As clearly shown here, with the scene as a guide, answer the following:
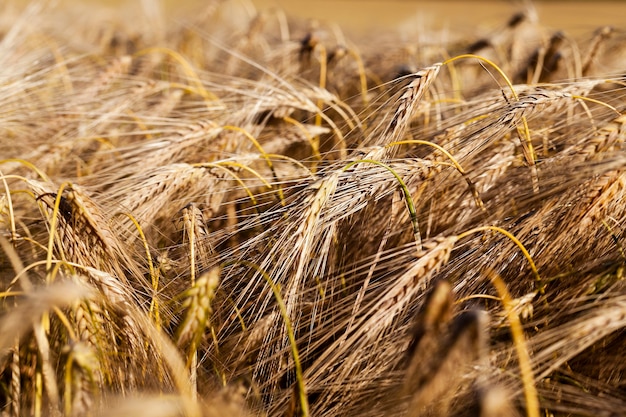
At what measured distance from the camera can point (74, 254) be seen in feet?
4.53

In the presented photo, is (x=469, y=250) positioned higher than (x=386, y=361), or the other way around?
(x=469, y=250)

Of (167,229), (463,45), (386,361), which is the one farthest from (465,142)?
(463,45)

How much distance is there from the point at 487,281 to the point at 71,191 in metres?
0.97

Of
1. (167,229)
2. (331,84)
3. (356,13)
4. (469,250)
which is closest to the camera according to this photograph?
(469,250)

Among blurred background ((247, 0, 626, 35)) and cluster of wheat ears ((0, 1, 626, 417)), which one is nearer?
cluster of wheat ears ((0, 1, 626, 417))

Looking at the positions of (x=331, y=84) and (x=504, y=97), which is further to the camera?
(x=331, y=84)

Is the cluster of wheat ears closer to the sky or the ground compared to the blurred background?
closer to the ground

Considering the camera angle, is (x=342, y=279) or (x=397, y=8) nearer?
(x=342, y=279)

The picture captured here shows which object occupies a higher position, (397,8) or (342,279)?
(397,8)

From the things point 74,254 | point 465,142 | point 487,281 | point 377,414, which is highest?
point 465,142

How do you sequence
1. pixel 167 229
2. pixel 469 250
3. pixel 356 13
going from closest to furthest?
pixel 469 250, pixel 167 229, pixel 356 13

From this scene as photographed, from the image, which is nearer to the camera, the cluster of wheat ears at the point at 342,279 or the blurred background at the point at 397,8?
the cluster of wheat ears at the point at 342,279

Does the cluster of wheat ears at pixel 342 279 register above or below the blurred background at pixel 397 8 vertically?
below

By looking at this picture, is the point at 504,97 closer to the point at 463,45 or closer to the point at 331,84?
the point at 331,84
